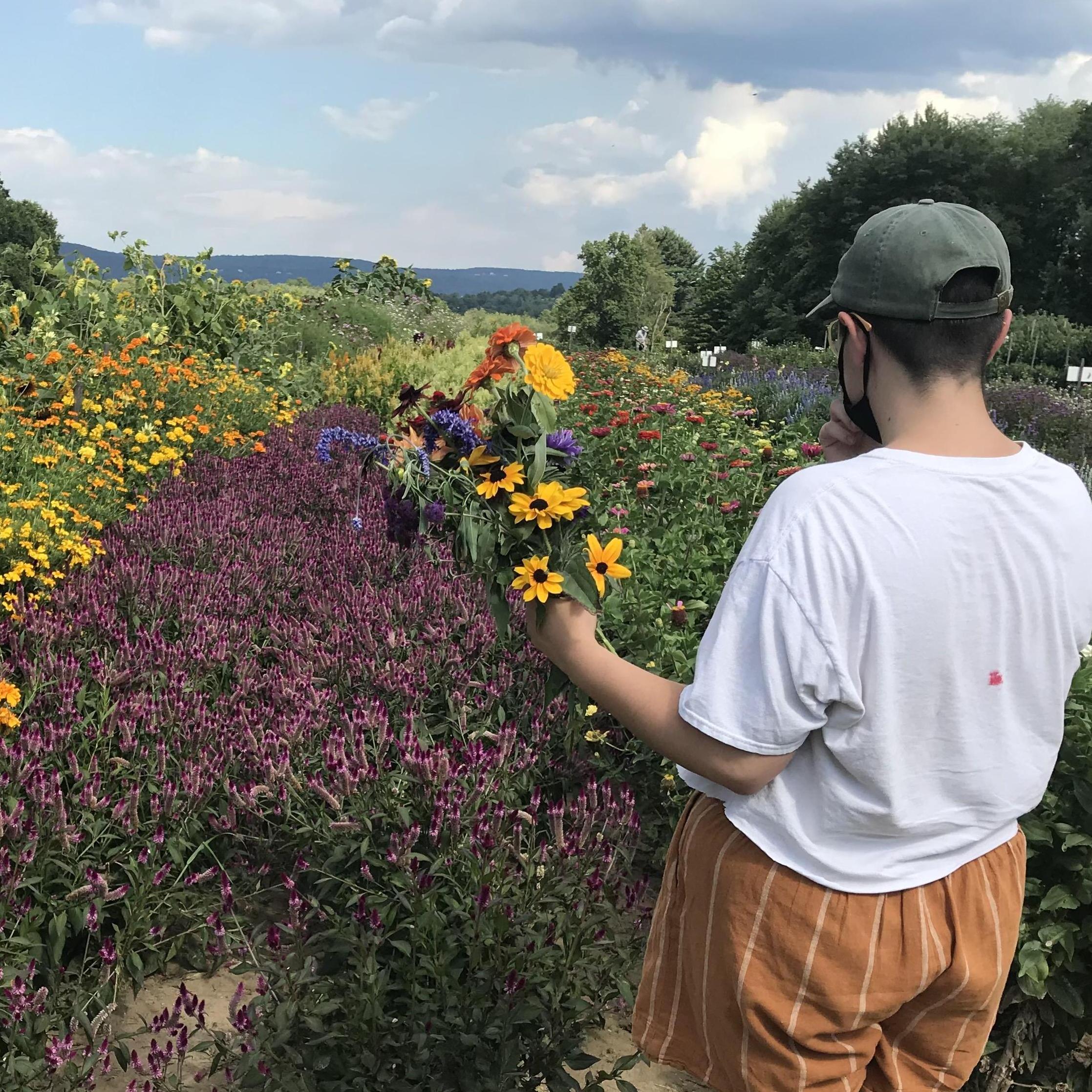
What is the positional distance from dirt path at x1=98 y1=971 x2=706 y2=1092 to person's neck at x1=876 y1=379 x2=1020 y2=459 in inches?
69.3

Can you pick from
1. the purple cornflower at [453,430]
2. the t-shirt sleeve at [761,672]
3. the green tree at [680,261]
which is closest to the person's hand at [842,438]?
the t-shirt sleeve at [761,672]

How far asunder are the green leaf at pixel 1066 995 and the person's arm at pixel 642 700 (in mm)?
1571

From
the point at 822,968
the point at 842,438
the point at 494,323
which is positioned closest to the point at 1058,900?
the point at 822,968

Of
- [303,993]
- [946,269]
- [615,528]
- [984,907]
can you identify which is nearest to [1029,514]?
[946,269]

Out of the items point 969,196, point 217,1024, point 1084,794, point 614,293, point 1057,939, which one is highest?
point 969,196

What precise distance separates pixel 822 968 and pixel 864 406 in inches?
26.8

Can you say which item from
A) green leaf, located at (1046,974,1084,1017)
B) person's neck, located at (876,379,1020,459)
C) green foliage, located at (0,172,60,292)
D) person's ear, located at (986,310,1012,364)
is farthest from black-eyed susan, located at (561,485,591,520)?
green foliage, located at (0,172,60,292)

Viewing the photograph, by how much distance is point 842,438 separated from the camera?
1.29m

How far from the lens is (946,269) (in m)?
1.05

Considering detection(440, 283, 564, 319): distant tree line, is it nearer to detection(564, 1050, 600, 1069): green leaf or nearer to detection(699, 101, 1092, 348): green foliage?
detection(699, 101, 1092, 348): green foliage

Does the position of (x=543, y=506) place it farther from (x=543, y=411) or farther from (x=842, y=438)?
(x=842, y=438)

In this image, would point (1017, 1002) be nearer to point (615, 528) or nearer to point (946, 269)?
point (946, 269)

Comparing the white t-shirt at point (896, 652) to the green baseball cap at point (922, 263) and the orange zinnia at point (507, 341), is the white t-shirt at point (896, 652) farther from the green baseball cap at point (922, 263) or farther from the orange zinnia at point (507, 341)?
the orange zinnia at point (507, 341)

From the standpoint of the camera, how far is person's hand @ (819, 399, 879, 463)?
1267 millimetres
